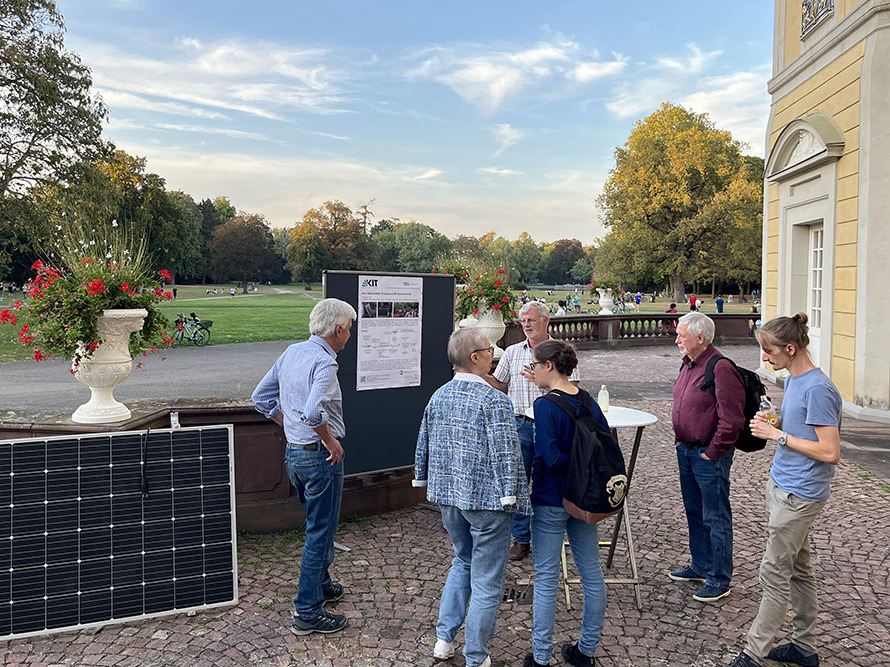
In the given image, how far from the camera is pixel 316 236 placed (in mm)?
63531

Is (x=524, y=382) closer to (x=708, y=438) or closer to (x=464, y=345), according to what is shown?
(x=708, y=438)

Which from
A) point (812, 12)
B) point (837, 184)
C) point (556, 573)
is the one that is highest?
point (812, 12)

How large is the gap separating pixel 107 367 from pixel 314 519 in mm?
2037

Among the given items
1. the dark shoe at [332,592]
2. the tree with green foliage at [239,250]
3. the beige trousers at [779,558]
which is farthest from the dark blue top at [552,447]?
the tree with green foliage at [239,250]

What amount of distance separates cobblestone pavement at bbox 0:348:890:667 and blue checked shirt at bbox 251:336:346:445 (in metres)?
1.16

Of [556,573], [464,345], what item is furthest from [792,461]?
[464,345]

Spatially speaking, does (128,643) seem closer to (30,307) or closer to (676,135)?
(30,307)

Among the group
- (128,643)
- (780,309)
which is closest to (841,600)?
(128,643)

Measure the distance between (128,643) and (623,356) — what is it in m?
17.2

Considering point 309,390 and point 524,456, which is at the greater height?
point 309,390

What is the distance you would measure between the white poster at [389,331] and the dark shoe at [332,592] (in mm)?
1819

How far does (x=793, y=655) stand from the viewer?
Answer: 3527 mm

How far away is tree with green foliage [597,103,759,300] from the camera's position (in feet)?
129

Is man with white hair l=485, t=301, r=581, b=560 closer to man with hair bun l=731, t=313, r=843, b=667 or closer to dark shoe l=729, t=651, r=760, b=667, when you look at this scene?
man with hair bun l=731, t=313, r=843, b=667
